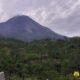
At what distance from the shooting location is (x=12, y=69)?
34.9 m

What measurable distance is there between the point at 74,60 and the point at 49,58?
20.6 ft

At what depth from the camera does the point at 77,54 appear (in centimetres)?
4747

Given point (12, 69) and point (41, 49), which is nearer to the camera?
point (12, 69)

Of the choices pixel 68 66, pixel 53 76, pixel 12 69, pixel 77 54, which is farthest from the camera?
pixel 77 54

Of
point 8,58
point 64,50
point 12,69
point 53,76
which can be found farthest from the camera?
point 64,50

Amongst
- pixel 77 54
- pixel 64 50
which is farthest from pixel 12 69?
pixel 64 50

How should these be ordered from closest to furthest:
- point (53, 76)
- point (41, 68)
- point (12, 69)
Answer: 1. point (53, 76)
2. point (12, 69)
3. point (41, 68)

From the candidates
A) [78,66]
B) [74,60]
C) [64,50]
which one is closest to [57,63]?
[74,60]

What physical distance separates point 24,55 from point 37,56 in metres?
2.64

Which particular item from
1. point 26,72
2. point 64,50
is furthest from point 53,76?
point 64,50

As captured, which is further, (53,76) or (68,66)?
(68,66)

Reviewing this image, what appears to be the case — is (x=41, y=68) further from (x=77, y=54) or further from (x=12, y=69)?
(x=77, y=54)

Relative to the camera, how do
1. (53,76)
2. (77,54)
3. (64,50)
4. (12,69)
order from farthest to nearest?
1. (64,50)
2. (77,54)
3. (12,69)
4. (53,76)

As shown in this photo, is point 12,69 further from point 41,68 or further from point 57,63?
point 57,63
